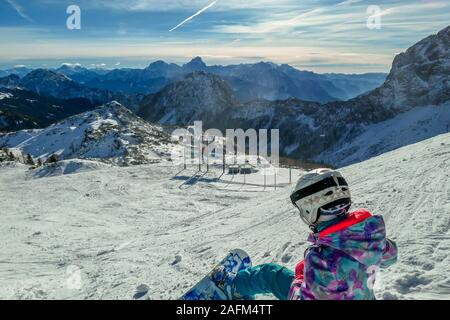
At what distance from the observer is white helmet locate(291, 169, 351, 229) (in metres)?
4.67

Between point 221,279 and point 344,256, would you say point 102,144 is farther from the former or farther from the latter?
point 344,256

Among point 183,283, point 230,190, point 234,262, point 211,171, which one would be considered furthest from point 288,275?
point 211,171

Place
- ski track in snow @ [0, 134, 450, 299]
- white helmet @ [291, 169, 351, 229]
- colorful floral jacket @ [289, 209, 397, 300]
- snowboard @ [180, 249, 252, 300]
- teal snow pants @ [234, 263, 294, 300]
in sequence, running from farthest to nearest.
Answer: ski track in snow @ [0, 134, 450, 299] → snowboard @ [180, 249, 252, 300] → teal snow pants @ [234, 263, 294, 300] → white helmet @ [291, 169, 351, 229] → colorful floral jacket @ [289, 209, 397, 300]

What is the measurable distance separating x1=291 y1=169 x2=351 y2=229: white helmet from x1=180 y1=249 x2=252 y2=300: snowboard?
2130 millimetres

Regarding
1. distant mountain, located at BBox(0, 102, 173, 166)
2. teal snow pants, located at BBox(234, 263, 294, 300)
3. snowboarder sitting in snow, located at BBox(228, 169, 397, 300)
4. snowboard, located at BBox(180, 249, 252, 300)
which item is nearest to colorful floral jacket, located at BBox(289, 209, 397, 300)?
snowboarder sitting in snow, located at BBox(228, 169, 397, 300)

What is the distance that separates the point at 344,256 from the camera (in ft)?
14.4

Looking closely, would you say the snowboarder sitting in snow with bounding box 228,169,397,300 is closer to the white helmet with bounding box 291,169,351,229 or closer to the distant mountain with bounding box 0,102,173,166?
the white helmet with bounding box 291,169,351,229

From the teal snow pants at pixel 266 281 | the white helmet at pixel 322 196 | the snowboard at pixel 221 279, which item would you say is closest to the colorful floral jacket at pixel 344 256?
the white helmet at pixel 322 196

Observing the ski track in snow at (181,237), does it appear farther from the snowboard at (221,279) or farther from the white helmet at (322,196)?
the white helmet at (322,196)

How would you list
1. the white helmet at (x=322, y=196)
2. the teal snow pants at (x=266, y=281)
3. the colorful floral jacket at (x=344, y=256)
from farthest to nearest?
1. the teal snow pants at (x=266, y=281)
2. the white helmet at (x=322, y=196)
3. the colorful floral jacket at (x=344, y=256)

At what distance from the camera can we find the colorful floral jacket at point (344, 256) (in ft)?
14.3

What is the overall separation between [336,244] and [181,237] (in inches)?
555

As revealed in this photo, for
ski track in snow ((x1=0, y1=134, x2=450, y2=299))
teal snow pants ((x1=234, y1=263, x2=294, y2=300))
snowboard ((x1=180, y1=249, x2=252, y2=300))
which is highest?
teal snow pants ((x1=234, y1=263, x2=294, y2=300))
